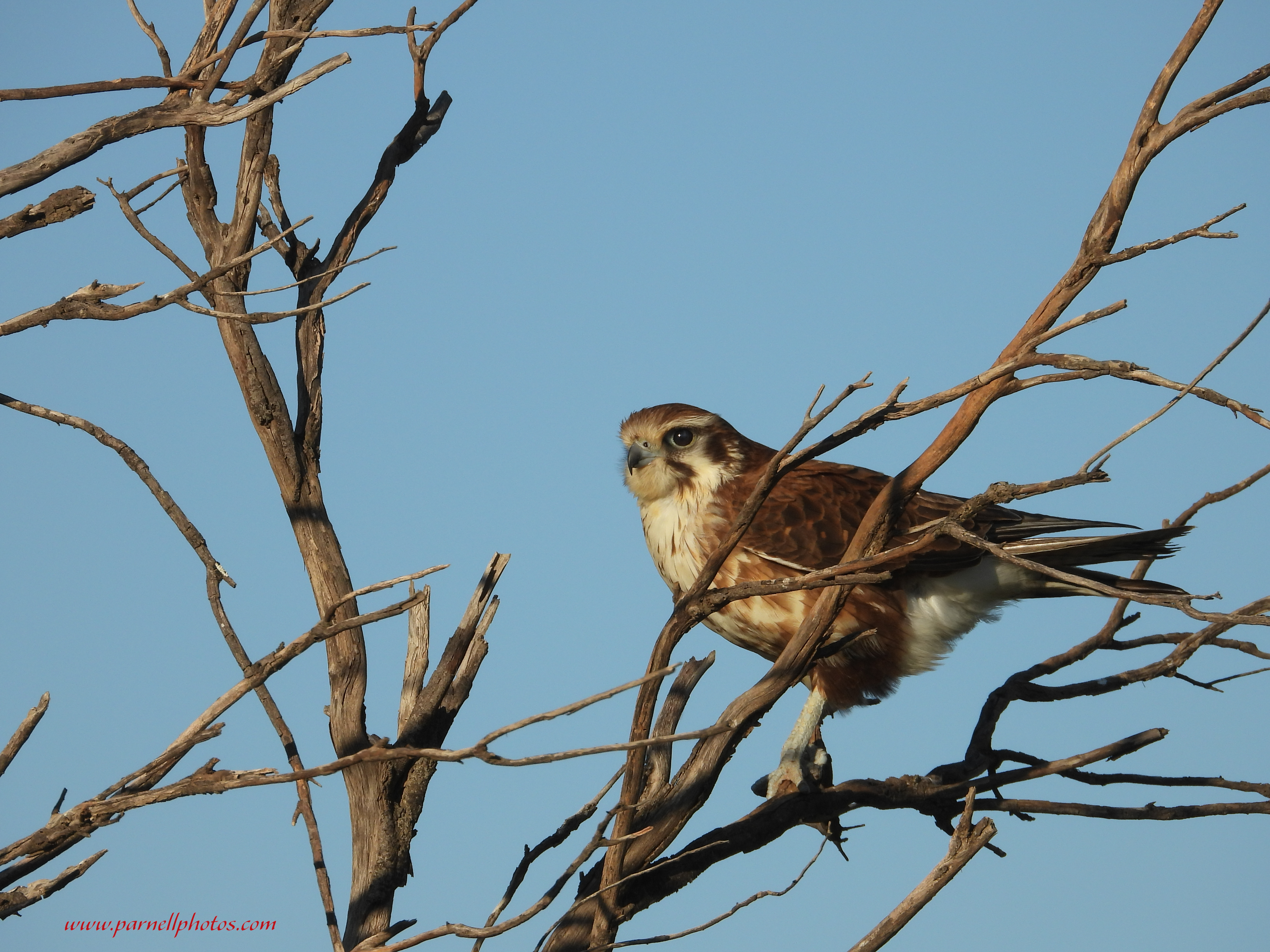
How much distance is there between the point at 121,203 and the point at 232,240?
47 centimetres

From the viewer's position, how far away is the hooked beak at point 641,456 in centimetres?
463

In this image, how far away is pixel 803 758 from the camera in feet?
12.4

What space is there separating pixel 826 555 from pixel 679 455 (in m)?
0.77

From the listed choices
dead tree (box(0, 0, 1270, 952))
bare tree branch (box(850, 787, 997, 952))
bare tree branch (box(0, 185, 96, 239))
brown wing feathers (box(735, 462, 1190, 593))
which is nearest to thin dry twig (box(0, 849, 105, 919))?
dead tree (box(0, 0, 1270, 952))

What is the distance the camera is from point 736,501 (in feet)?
14.6

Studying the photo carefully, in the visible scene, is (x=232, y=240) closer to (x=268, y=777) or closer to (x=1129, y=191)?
(x=268, y=777)

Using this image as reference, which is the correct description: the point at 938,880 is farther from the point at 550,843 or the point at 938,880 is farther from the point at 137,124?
the point at 137,124

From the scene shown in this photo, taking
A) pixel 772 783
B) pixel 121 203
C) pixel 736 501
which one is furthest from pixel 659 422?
pixel 121 203

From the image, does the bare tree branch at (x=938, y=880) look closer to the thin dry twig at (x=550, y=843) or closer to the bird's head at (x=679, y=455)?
the thin dry twig at (x=550, y=843)

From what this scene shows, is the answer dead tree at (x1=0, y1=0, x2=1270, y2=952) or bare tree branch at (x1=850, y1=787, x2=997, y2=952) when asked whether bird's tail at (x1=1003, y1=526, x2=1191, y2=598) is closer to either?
dead tree at (x1=0, y1=0, x2=1270, y2=952)

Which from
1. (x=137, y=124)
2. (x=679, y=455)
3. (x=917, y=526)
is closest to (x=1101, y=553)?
(x=917, y=526)

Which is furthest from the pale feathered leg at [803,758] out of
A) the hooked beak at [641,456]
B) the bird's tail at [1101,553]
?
the hooked beak at [641,456]

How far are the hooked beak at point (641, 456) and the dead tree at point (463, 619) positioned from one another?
1436mm

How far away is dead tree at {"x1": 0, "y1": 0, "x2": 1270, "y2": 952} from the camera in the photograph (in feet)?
7.16
